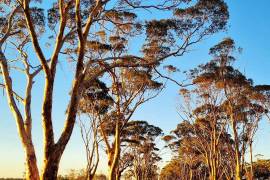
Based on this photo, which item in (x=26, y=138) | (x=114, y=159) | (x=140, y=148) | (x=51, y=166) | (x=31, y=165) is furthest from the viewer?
(x=140, y=148)

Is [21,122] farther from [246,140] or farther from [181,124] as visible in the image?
[181,124]

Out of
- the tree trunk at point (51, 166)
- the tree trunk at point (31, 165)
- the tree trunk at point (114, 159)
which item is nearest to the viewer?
the tree trunk at point (51, 166)

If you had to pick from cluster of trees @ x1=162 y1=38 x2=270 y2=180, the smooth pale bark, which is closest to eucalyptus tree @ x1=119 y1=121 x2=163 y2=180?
cluster of trees @ x1=162 y1=38 x2=270 y2=180

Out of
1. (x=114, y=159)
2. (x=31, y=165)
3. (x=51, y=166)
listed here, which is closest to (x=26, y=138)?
(x=31, y=165)

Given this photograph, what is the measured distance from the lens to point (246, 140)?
98.6 feet

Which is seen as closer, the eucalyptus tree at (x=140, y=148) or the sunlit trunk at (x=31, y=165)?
the sunlit trunk at (x=31, y=165)

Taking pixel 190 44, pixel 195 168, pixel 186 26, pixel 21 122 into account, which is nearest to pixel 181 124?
pixel 195 168

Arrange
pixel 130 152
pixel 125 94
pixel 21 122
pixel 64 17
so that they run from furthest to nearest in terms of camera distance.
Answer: pixel 130 152, pixel 125 94, pixel 21 122, pixel 64 17

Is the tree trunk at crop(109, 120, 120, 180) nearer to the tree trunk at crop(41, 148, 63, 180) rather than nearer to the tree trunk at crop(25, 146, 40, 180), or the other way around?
the tree trunk at crop(25, 146, 40, 180)

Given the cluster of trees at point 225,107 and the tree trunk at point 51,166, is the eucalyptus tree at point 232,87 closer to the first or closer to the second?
the cluster of trees at point 225,107

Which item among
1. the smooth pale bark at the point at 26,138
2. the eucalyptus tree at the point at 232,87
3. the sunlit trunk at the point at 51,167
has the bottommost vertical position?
the sunlit trunk at the point at 51,167

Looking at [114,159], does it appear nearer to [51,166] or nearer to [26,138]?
[26,138]

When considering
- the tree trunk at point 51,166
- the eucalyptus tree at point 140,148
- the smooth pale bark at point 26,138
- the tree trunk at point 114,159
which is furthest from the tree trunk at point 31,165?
the eucalyptus tree at point 140,148

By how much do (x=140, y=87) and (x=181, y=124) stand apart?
15.7 meters
